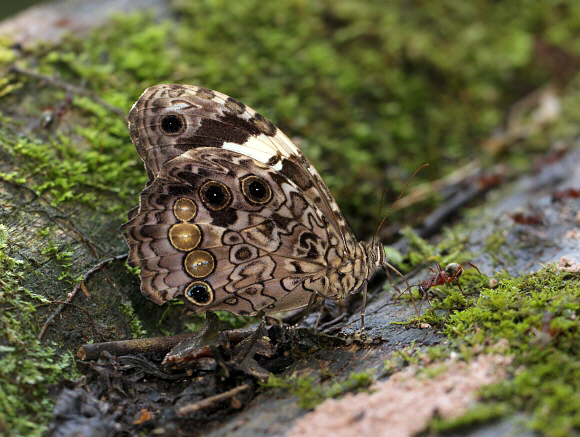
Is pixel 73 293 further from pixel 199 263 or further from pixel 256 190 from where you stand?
pixel 256 190

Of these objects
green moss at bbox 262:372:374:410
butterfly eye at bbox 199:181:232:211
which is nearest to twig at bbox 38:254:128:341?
butterfly eye at bbox 199:181:232:211

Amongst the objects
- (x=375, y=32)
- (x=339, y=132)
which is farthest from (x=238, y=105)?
(x=375, y=32)

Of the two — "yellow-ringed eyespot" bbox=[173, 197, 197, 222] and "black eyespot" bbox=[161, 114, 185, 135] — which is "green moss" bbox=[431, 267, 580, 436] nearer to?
"yellow-ringed eyespot" bbox=[173, 197, 197, 222]

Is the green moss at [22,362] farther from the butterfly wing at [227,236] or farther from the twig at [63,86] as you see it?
the twig at [63,86]

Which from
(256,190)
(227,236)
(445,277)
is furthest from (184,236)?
(445,277)

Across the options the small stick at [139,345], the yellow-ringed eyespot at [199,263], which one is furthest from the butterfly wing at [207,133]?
the small stick at [139,345]

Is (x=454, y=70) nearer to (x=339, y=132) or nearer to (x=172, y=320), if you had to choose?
(x=339, y=132)
